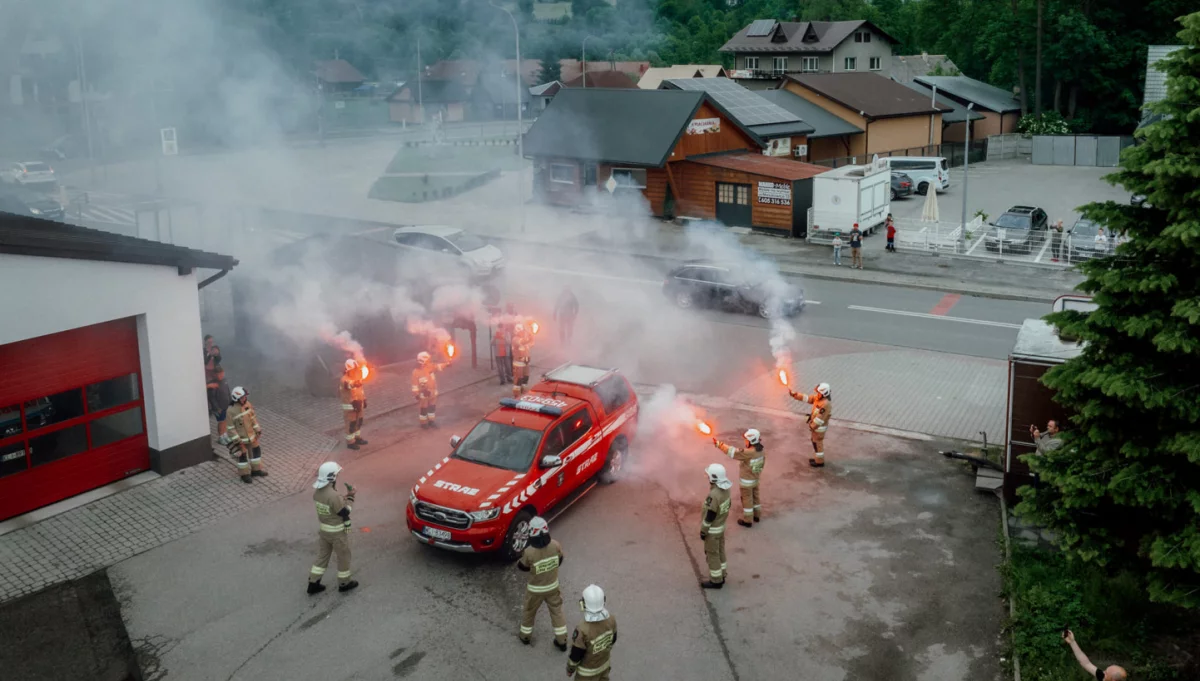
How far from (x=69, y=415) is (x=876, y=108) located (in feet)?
133

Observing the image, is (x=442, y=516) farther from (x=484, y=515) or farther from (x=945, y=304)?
(x=945, y=304)

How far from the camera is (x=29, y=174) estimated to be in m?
34.1

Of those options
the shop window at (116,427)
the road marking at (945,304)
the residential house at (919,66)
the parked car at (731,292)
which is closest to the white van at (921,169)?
the road marking at (945,304)

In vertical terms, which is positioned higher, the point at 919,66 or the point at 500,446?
the point at 919,66

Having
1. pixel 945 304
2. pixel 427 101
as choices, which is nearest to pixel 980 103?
pixel 945 304

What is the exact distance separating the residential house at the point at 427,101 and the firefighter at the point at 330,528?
13858 mm

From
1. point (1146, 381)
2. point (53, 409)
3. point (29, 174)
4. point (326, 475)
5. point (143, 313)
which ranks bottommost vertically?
point (326, 475)

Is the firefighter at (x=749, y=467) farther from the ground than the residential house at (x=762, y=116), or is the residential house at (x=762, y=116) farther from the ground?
the residential house at (x=762, y=116)

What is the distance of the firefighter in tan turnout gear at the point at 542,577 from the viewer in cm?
930

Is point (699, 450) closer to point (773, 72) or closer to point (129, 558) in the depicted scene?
point (129, 558)

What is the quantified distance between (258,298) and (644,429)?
969cm

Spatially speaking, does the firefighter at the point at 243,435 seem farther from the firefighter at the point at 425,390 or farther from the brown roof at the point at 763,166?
the brown roof at the point at 763,166

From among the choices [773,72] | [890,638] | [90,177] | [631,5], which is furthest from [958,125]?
[890,638]

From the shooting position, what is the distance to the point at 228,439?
44.4 ft
